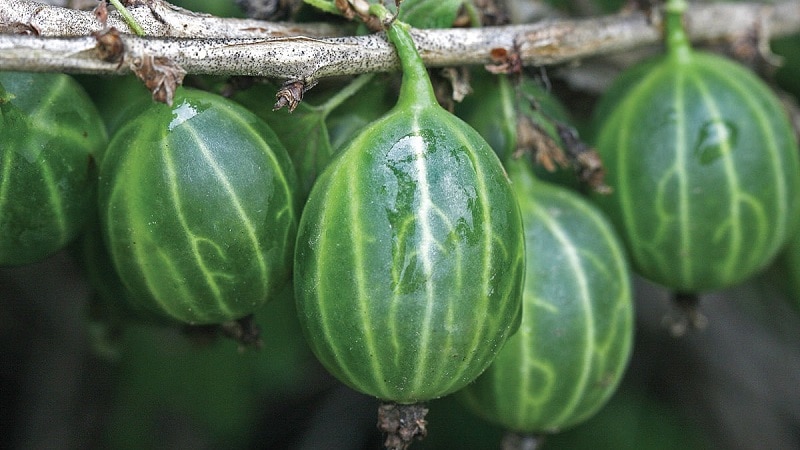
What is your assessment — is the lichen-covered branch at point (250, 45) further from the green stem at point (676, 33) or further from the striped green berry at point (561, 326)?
the striped green berry at point (561, 326)

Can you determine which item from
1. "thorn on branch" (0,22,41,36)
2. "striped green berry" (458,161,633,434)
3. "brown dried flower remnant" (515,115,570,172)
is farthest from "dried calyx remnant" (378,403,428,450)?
"thorn on branch" (0,22,41,36)

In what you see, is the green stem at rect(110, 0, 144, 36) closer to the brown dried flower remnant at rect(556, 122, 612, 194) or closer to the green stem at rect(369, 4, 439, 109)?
the green stem at rect(369, 4, 439, 109)

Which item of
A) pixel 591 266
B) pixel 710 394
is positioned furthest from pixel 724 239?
pixel 710 394

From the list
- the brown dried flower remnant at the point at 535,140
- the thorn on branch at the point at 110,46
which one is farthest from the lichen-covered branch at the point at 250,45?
the brown dried flower remnant at the point at 535,140

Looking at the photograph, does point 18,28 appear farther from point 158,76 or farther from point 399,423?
point 399,423

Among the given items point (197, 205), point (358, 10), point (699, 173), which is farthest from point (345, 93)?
point (699, 173)

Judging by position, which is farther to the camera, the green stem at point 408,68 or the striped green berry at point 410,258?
the green stem at point 408,68
